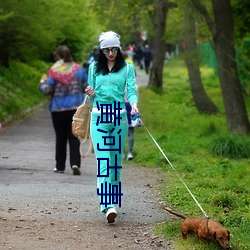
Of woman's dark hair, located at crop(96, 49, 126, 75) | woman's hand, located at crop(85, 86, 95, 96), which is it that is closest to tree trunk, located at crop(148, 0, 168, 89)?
woman's dark hair, located at crop(96, 49, 126, 75)

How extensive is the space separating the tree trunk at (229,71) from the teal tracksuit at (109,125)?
898cm

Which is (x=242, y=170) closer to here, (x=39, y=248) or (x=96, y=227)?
(x=96, y=227)

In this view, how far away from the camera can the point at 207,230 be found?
6160mm

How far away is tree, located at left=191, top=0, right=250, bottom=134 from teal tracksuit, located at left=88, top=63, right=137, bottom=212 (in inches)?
355

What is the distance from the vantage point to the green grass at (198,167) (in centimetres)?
727

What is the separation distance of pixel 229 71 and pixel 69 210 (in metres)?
9.17

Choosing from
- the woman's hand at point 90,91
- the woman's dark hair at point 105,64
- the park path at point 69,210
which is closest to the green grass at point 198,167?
the park path at point 69,210

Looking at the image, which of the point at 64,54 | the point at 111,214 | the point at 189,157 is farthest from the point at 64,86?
the point at 111,214

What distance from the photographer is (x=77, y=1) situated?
2467 centimetres

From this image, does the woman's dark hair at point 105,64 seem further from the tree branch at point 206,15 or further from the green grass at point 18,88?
the green grass at point 18,88

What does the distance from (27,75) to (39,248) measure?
22.6 metres

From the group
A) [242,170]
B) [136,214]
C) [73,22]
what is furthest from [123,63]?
[73,22]

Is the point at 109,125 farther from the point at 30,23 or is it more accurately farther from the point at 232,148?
the point at 30,23

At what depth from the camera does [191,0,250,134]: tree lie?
16.3 m
